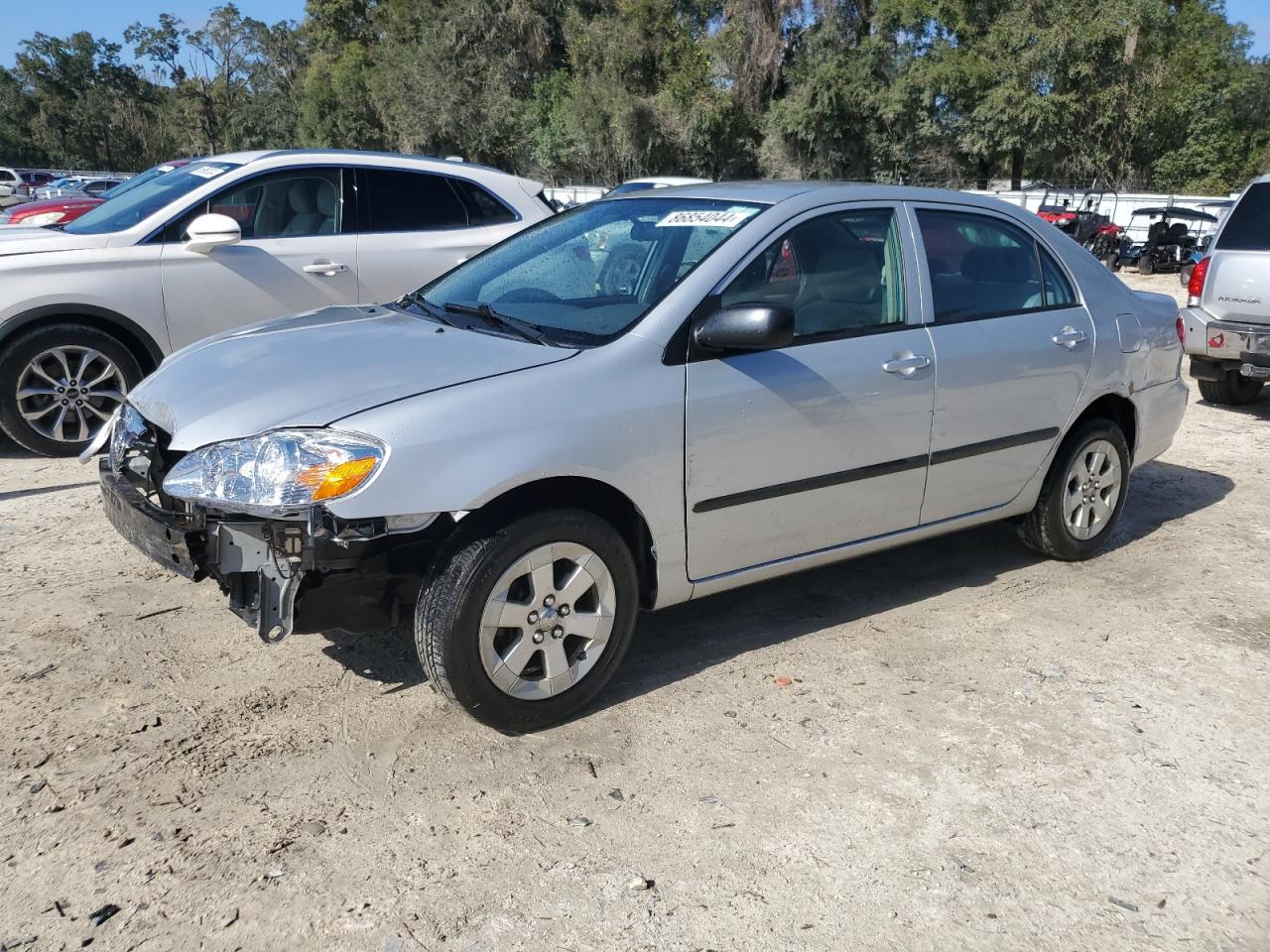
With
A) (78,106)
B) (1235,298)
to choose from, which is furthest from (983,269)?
(78,106)

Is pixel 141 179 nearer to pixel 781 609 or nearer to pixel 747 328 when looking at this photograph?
pixel 781 609

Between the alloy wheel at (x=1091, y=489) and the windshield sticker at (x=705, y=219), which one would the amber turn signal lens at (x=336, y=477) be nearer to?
the windshield sticker at (x=705, y=219)

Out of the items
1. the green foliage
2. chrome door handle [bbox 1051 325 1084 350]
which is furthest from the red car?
the green foliage

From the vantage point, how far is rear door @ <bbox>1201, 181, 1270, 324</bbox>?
8234 mm

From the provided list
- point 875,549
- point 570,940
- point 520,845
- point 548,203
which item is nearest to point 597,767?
point 520,845

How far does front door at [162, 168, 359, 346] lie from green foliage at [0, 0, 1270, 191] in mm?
35801

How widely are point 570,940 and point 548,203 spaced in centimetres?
620

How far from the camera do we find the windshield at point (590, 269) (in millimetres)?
3887

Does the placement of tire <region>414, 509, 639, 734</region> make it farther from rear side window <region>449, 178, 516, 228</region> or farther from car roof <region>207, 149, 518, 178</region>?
rear side window <region>449, 178, 516, 228</region>

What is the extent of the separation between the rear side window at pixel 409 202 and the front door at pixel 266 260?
20 cm

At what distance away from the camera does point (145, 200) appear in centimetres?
700

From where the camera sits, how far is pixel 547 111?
54.6 meters

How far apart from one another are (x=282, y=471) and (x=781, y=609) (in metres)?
2.29

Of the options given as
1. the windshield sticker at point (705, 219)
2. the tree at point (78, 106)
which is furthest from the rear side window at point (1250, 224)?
the tree at point (78, 106)
